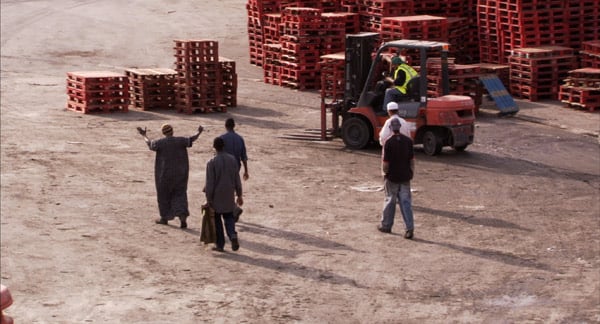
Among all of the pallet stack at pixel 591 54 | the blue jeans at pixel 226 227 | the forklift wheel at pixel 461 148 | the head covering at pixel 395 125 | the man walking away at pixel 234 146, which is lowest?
the blue jeans at pixel 226 227

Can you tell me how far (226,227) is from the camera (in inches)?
654

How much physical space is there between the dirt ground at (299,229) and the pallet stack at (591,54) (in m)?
1.64

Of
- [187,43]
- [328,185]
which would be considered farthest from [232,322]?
[187,43]

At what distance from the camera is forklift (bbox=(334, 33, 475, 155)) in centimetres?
2312

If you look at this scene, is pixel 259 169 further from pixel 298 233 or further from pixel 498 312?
pixel 498 312

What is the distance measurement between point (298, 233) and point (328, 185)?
366 centimetres

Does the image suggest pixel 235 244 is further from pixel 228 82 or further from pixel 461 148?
pixel 228 82

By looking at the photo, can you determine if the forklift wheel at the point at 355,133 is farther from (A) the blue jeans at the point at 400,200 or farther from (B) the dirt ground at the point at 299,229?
(A) the blue jeans at the point at 400,200

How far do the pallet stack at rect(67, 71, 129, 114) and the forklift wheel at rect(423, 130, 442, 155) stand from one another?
8952mm

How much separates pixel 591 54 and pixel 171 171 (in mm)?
15908

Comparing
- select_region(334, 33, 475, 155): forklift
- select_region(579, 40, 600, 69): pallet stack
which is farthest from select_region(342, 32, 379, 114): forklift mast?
select_region(579, 40, 600, 69): pallet stack

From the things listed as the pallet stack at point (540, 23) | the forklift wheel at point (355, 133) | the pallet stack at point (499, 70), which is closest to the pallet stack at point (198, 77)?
the forklift wheel at point (355, 133)

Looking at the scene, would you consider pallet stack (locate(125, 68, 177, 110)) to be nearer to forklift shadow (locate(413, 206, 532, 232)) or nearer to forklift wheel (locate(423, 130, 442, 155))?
forklift wheel (locate(423, 130, 442, 155))

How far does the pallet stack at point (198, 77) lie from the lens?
96.5ft
